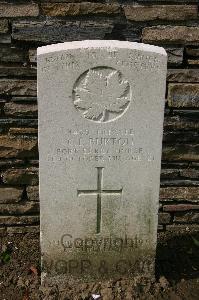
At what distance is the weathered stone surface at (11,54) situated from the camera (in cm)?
362

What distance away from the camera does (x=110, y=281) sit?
358cm

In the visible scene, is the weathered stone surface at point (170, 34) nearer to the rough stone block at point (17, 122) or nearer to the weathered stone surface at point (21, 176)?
the rough stone block at point (17, 122)

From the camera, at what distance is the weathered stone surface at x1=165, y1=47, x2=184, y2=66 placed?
3.64 meters

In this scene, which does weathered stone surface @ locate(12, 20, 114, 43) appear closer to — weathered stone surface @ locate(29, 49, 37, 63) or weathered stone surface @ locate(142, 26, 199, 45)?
weathered stone surface @ locate(29, 49, 37, 63)

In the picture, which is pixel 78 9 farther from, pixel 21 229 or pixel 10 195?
pixel 21 229

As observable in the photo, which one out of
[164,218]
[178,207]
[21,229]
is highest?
[178,207]

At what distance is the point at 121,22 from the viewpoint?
11.6 ft

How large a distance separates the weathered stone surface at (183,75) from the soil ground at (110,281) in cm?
128

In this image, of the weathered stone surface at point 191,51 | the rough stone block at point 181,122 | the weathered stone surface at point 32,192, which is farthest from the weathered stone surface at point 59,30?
the weathered stone surface at point 32,192

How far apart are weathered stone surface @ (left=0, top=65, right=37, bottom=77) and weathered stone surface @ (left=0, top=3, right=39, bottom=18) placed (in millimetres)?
358

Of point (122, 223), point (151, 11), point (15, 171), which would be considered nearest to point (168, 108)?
point (151, 11)

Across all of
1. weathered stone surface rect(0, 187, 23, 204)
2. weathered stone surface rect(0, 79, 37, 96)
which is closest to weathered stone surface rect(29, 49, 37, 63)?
weathered stone surface rect(0, 79, 37, 96)

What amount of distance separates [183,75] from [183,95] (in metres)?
0.15

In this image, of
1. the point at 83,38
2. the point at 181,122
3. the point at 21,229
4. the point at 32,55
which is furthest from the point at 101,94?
the point at 21,229
